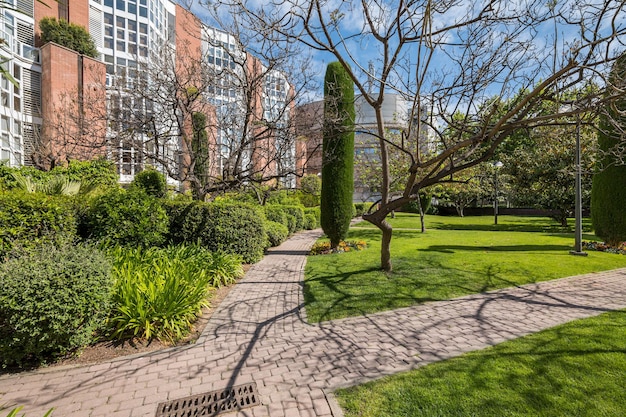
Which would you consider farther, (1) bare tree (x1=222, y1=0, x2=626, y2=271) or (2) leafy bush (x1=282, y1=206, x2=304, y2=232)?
(2) leafy bush (x1=282, y1=206, x2=304, y2=232)

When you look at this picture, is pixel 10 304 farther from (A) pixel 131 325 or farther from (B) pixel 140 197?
(B) pixel 140 197

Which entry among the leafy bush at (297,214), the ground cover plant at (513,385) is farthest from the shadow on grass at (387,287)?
the leafy bush at (297,214)

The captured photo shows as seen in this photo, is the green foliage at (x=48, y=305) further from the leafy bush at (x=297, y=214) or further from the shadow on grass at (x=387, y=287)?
the leafy bush at (x=297, y=214)

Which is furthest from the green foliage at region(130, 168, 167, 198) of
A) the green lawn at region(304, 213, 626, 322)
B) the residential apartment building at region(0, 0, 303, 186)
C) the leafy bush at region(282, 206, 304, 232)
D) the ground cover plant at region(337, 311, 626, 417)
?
the ground cover plant at region(337, 311, 626, 417)

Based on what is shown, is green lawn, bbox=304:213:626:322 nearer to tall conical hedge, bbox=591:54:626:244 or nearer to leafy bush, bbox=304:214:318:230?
tall conical hedge, bbox=591:54:626:244

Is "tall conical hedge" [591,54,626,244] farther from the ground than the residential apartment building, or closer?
closer

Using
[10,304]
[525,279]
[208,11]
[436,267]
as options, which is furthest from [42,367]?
[525,279]

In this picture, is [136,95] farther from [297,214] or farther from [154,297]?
[297,214]

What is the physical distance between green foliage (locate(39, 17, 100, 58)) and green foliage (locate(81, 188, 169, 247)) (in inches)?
806

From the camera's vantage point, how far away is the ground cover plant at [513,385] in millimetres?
2625

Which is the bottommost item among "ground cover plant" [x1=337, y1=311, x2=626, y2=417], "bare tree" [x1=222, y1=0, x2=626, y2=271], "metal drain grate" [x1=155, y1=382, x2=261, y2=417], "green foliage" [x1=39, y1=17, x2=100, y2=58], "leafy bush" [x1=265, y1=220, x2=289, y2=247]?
"metal drain grate" [x1=155, y1=382, x2=261, y2=417]

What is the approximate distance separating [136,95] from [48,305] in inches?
260

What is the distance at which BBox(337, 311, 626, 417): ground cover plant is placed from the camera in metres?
2.62

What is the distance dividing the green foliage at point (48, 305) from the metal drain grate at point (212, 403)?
1.67 m
